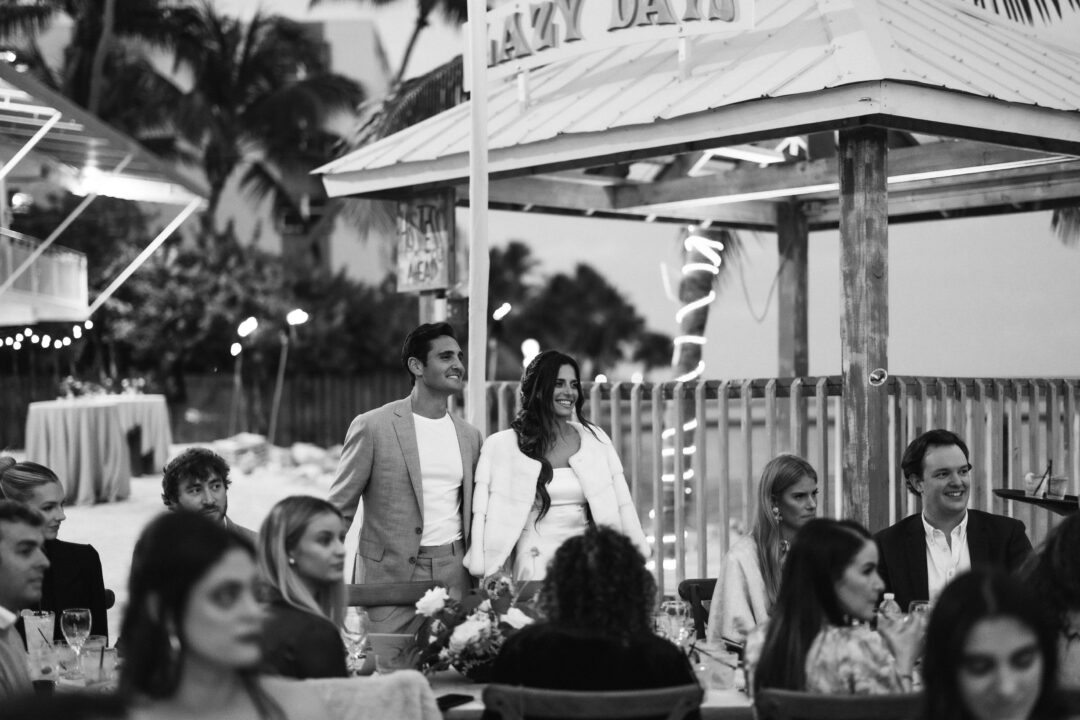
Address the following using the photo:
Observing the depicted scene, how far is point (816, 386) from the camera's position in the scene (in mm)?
7648

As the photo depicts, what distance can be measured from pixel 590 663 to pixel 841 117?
13.1ft

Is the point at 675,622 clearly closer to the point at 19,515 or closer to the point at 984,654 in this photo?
the point at 984,654

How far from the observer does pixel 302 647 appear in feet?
12.0

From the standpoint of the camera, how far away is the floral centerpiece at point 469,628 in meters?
4.34

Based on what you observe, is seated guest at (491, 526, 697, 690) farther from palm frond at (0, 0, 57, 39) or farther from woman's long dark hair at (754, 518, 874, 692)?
palm frond at (0, 0, 57, 39)

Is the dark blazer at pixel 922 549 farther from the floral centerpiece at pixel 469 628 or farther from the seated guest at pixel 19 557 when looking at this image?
the seated guest at pixel 19 557

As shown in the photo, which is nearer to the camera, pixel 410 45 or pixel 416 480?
pixel 416 480

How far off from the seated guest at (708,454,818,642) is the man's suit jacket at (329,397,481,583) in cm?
138

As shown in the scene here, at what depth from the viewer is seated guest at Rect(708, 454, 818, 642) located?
202 inches

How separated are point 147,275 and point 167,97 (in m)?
8.08

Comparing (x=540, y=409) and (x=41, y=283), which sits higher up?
(x=41, y=283)

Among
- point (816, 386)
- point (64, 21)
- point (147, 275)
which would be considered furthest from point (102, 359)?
point (816, 386)

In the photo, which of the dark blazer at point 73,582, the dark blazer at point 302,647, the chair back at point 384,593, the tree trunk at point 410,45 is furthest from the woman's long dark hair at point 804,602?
the tree trunk at point 410,45

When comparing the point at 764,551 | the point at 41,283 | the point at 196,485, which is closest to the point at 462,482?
the point at 196,485
